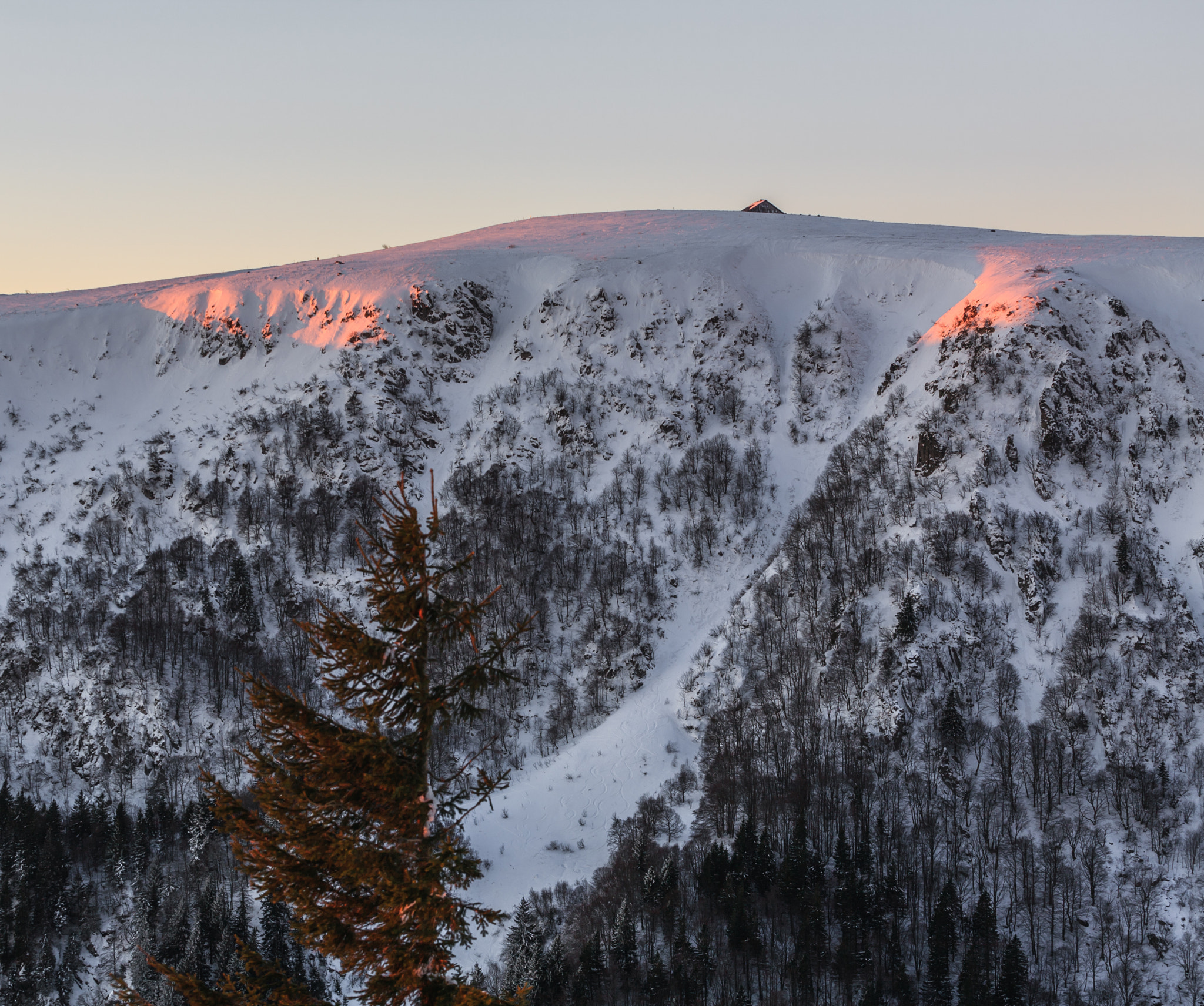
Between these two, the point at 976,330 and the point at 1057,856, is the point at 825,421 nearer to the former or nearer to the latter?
the point at 976,330

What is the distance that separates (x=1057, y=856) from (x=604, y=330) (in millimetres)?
122408

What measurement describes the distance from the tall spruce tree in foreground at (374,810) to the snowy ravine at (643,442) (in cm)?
8866

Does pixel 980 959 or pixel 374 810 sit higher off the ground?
pixel 374 810

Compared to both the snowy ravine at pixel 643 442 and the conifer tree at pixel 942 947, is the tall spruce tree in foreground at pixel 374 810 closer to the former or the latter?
the snowy ravine at pixel 643 442

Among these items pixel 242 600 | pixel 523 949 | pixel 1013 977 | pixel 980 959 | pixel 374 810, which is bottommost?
pixel 1013 977

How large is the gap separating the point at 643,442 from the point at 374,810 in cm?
15320

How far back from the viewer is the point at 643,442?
542ft

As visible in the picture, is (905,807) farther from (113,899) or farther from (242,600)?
(242,600)

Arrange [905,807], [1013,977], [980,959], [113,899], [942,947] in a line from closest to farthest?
[1013,977] < [980,959] < [942,947] < [905,807] < [113,899]

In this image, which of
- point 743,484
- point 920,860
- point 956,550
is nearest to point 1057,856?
Result: point 920,860

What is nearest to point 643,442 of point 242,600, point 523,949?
point 242,600

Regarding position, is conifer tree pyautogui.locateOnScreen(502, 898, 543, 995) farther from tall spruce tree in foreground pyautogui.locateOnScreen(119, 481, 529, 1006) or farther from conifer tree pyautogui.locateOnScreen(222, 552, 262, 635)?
tall spruce tree in foreground pyautogui.locateOnScreen(119, 481, 529, 1006)

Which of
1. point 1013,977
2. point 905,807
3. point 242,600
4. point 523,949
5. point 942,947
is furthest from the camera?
point 242,600

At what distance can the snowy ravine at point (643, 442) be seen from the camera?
12181cm
